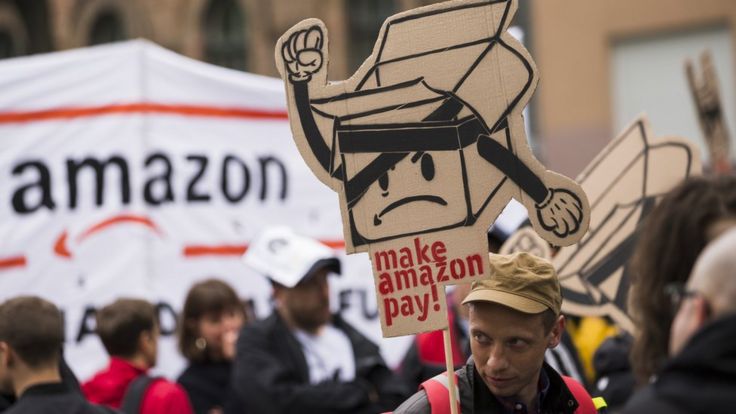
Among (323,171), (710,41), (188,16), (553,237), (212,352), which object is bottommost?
(212,352)

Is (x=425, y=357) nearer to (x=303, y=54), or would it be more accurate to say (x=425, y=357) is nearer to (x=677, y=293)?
(x=303, y=54)

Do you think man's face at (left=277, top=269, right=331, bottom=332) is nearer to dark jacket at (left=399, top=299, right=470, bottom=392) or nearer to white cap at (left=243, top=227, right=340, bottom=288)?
white cap at (left=243, top=227, right=340, bottom=288)

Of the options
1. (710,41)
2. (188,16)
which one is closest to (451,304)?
(710,41)

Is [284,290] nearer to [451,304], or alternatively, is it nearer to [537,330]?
[451,304]

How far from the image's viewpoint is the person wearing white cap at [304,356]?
5.62 meters

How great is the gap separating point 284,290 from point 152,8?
16476 mm

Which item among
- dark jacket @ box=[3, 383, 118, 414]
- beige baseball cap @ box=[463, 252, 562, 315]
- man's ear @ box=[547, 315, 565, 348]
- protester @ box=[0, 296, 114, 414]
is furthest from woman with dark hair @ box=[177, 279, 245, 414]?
beige baseball cap @ box=[463, 252, 562, 315]

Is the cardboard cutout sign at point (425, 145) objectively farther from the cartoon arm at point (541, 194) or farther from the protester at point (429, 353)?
the protester at point (429, 353)

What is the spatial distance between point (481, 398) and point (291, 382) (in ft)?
8.12

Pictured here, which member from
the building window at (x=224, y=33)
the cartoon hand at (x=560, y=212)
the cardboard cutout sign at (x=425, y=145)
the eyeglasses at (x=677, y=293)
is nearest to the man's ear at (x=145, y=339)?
the cardboard cutout sign at (x=425, y=145)

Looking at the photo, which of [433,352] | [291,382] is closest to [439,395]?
[433,352]

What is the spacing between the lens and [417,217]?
340 cm

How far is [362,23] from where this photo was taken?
2028 centimetres

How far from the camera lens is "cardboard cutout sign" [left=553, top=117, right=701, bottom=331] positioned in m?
4.75
